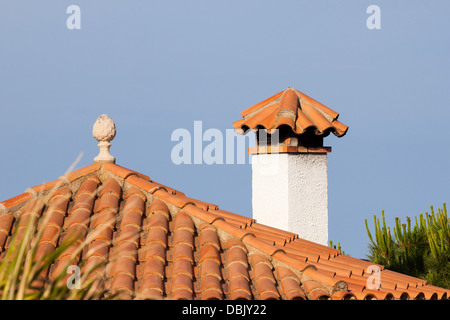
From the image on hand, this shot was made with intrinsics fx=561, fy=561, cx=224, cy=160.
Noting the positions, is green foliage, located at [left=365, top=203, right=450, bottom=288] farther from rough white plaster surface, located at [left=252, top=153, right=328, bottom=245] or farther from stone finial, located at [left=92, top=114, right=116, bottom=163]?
stone finial, located at [left=92, top=114, right=116, bottom=163]

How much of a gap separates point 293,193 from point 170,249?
5.04 m

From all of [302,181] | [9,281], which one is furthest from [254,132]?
[9,281]

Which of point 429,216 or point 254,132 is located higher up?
point 254,132

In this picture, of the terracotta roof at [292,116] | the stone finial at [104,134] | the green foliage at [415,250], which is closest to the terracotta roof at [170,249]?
the stone finial at [104,134]

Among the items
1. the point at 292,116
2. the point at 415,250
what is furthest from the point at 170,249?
the point at 415,250

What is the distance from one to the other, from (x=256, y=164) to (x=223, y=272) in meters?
5.71

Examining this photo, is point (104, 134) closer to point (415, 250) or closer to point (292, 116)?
point (292, 116)

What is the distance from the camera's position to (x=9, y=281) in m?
4.09

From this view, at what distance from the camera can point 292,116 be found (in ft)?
39.0

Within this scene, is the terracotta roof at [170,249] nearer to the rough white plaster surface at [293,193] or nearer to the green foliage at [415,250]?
the rough white plaster surface at [293,193]

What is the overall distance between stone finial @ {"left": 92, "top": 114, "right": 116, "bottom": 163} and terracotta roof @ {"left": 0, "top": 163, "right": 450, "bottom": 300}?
0.46 ft

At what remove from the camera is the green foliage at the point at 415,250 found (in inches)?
623

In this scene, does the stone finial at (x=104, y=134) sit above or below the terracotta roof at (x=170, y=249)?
above
